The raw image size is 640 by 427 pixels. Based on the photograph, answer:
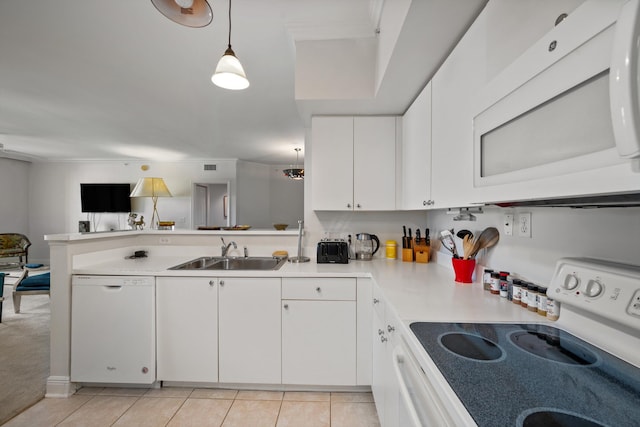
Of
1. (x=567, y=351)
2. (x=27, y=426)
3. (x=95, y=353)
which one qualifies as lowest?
(x=27, y=426)

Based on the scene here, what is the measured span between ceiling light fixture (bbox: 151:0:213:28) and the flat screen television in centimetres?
633

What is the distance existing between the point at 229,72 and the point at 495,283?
182cm

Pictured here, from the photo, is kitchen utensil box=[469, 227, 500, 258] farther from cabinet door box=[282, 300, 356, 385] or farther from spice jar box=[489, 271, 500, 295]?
cabinet door box=[282, 300, 356, 385]

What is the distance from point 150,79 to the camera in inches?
102

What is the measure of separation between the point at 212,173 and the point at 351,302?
5.59 metres

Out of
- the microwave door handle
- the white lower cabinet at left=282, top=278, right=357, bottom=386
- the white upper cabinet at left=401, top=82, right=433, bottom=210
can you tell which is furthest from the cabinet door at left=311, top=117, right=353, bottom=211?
the microwave door handle

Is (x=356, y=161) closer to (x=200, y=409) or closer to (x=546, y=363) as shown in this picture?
(x=546, y=363)

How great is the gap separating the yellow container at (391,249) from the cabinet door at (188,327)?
143 centimetres

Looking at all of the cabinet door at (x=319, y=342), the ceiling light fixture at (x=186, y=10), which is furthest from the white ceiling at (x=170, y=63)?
the cabinet door at (x=319, y=342)

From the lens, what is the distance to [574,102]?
62 cm

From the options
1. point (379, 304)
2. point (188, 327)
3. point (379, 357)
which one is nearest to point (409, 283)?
point (379, 304)

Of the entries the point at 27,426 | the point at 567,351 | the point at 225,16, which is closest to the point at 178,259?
the point at 27,426

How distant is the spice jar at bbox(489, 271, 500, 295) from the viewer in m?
1.31

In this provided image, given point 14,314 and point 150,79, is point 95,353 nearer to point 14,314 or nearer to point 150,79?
point 150,79
